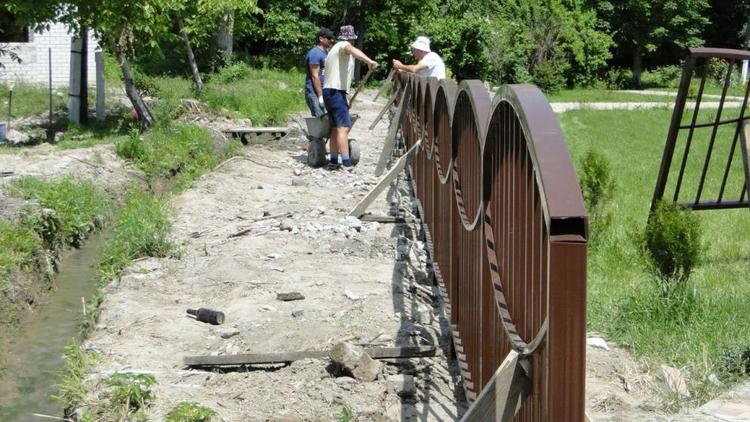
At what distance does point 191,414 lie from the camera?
16.2 ft

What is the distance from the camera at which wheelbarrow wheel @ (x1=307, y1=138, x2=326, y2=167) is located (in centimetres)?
1316

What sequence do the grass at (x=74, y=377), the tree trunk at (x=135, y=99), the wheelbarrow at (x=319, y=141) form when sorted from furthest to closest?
the tree trunk at (x=135, y=99) → the wheelbarrow at (x=319, y=141) → the grass at (x=74, y=377)

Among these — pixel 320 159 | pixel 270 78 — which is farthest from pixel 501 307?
pixel 270 78

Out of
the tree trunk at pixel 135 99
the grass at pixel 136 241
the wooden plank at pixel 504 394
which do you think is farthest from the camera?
the tree trunk at pixel 135 99

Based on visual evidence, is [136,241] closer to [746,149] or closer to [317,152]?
[317,152]

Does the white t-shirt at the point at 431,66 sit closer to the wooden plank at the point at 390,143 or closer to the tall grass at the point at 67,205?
the wooden plank at the point at 390,143

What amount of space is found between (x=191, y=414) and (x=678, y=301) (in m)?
2.98

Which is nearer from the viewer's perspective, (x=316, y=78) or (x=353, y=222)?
(x=353, y=222)

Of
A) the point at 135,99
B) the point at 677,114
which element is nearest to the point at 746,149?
the point at 677,114

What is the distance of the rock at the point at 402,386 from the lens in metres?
5.32

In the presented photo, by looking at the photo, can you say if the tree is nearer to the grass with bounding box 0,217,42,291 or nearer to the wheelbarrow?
the wheelbarrow

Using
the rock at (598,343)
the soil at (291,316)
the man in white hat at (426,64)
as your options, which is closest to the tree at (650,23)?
the man in white hat at (426,64)

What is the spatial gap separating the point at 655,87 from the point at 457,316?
3493cm

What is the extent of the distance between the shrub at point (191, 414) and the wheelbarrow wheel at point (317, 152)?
27.3 ft
